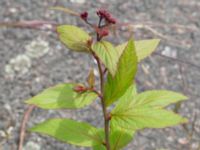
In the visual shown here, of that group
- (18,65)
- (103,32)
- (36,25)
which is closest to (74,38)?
(103,32)

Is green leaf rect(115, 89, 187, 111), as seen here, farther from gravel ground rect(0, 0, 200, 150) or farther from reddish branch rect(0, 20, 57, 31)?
reddish branch rect(0, 20, 57, 31)

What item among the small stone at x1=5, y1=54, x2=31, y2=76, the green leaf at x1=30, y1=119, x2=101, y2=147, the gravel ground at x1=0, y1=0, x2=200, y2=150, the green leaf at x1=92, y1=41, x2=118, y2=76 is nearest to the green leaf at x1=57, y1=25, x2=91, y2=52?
the green leaf at x1=92, y1=41, x2=118, y2=76

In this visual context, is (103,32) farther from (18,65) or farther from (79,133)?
(18,65)

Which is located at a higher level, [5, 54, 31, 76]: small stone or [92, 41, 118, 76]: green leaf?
[92, 41, 118, 76]: green leaf

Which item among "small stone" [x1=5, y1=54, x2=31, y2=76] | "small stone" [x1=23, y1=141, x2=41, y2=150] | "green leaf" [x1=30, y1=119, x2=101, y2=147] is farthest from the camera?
"small stone" [x1=5, y1=54, x2=31, y2=76]

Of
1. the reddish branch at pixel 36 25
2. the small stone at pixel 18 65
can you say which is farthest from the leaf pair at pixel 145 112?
the reddish branch at pixel 36 25

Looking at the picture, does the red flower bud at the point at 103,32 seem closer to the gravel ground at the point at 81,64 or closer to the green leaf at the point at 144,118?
the green leaf at the point at 144,118

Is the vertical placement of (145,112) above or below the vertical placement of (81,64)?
above
